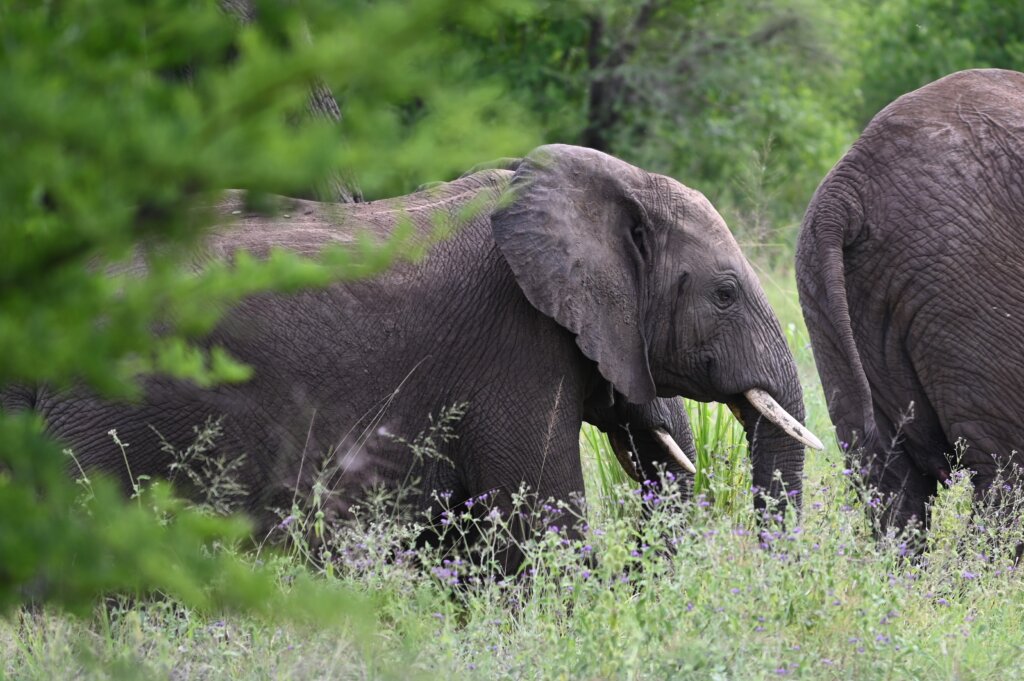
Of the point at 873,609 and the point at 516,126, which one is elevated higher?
the point at 516,126

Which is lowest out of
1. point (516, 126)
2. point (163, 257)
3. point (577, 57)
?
point (577, 57)

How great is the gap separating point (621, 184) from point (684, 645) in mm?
1867

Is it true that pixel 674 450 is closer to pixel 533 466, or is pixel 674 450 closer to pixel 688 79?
pixel 533 466

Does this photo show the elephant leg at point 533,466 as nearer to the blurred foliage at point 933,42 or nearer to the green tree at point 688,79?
the green tree at point 688,79

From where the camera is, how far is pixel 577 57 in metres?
18.2

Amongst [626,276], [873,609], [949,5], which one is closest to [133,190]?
[873,609]

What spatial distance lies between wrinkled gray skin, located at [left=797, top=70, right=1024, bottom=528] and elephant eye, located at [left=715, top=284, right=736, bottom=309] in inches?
13.7

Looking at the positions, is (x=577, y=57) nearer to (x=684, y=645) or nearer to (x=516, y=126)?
(x=684, y=645)

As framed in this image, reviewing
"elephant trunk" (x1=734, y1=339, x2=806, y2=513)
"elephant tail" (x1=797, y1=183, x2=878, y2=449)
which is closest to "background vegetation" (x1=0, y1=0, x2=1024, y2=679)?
"elephant trunk" (x1=734, y1=339, x2=806, y2=513)

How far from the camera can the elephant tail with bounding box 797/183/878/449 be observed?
4938mm

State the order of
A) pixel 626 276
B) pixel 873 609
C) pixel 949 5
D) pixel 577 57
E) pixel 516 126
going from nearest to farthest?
pixel 516 126
pixel 873 609
pixel 626 276
pixel 577 57
pixel 949 5

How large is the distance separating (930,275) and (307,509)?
230cm

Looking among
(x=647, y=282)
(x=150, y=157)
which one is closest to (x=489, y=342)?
(x=647, y=282)

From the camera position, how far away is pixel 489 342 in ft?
15.7
